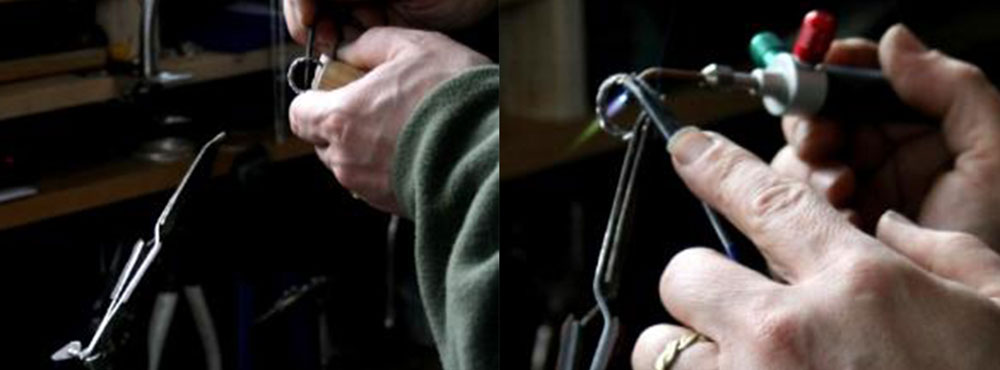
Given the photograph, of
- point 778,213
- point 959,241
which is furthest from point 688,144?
point 959,241

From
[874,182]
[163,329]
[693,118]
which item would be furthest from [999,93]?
[163,329]

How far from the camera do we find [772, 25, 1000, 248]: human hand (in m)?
0.60

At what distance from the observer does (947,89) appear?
601 millimetres

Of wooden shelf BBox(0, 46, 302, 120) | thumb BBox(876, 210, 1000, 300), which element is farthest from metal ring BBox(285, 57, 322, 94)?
thumb BBox(876, 210, 1000, 300)

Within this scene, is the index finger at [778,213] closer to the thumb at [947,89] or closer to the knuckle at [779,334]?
the knuckle at [779,334]

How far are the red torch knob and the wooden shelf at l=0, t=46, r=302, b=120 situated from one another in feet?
0.79

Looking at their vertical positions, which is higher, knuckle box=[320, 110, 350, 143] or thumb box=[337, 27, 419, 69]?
thumb box=[337, 27, 419, 69]

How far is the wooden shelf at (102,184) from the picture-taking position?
431 millimetres

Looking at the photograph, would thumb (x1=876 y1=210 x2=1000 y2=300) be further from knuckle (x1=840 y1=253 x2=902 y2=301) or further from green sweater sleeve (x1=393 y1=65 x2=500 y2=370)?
green sweater sleeve (x1=393 y1=65 x2=500 y2=370)

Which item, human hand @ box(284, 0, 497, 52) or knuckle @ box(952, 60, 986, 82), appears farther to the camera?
knuckle @ box(952, 60, 986, 82)

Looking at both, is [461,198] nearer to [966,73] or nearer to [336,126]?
[336,126]

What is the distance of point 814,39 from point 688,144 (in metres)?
0.14

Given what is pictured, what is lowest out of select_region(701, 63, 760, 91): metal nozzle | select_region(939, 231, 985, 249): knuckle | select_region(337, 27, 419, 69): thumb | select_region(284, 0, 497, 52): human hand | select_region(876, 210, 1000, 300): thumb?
select_region(876, 210, 1000, 300): thumb

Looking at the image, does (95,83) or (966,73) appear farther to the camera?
(966,73)
